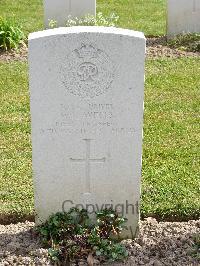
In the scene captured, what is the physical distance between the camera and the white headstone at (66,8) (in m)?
10.4

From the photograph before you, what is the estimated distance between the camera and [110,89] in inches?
171

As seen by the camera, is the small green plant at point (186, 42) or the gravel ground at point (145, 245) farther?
the small green plant at point (186, 42)

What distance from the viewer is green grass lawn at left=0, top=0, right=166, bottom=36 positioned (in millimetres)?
11414

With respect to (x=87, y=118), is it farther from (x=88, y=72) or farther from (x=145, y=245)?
(x=145, y=245)

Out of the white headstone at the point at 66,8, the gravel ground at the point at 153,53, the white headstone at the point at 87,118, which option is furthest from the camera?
the white headstone at the point at 66,8

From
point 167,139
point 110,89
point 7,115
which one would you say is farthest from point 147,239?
point 7,115

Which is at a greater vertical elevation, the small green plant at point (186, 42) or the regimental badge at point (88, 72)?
the small green plant at point (186, 42)

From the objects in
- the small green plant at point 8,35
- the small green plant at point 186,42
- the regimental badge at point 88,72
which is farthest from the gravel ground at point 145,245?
the small green plant at point 186,42

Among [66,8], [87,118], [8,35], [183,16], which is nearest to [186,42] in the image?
[183,16]

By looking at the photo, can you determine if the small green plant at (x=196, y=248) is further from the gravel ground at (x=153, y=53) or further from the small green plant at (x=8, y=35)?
the small green plant at (x=8, y=35)

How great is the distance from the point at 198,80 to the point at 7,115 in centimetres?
280

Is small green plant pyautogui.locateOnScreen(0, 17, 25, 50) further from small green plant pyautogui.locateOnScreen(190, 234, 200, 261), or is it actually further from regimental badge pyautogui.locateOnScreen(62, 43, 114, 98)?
small green plant pyautogui.locateOnScreen(190, 234, 200, 261)

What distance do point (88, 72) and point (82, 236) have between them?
1214 mm

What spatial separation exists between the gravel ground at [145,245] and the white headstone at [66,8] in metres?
6.14
